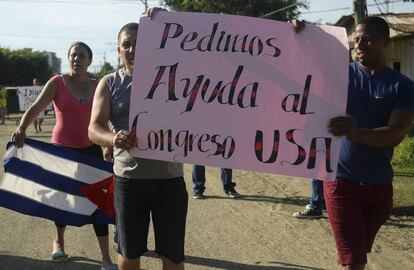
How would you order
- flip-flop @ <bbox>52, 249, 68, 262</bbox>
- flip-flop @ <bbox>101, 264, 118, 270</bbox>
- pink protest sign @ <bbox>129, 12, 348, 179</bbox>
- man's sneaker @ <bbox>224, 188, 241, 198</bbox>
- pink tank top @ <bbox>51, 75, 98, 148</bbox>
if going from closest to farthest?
pink protest sign @ <bbox>129, 12, 348, 179</bbox>, flip-flop @ <bbox>101, 264, 118, 270</bbox>, pink tank top @ <bbox>51, 75, 98, 148</bbox>, flip-flop @ <bbox>52, 249, 68, 262</bbox>, man's sneaker @ <bbox>224, 188, 241, 198</bbox>

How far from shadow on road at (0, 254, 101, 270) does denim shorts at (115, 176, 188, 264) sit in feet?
5.37

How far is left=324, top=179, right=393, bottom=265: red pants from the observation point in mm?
3176

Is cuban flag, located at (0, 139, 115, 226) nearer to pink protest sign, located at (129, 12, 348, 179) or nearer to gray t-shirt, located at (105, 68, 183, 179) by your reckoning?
gray t-shirt, located at (105, 68, 183, 179)

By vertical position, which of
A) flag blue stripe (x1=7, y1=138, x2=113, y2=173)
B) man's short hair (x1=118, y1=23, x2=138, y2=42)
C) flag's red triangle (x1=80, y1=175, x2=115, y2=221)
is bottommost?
flag's red triangle (x1=80, y1=175, x2=115, y2=221)

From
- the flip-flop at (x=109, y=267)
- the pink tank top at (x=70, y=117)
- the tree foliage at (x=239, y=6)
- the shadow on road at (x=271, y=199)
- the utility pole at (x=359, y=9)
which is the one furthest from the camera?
the tree foliage at (x=239, y=6)

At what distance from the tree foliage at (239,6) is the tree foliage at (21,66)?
88.4 feet

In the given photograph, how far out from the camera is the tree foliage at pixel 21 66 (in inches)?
1930

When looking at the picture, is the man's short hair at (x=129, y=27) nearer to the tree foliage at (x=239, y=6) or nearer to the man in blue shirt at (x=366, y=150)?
the man in blue shirt at (x=366, y=150)

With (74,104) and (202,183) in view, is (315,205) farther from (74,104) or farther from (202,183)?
(74,104)

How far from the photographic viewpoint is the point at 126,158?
322cm

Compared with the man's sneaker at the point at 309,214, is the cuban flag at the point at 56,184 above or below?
above

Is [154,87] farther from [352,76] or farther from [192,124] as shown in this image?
[352,76]

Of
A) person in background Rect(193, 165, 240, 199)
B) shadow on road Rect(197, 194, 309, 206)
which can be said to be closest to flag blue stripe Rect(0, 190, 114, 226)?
person in background Rect(193, 165, 240, 199)

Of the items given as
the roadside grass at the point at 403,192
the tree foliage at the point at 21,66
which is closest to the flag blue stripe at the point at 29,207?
the roadside grass at the point at 403,192
